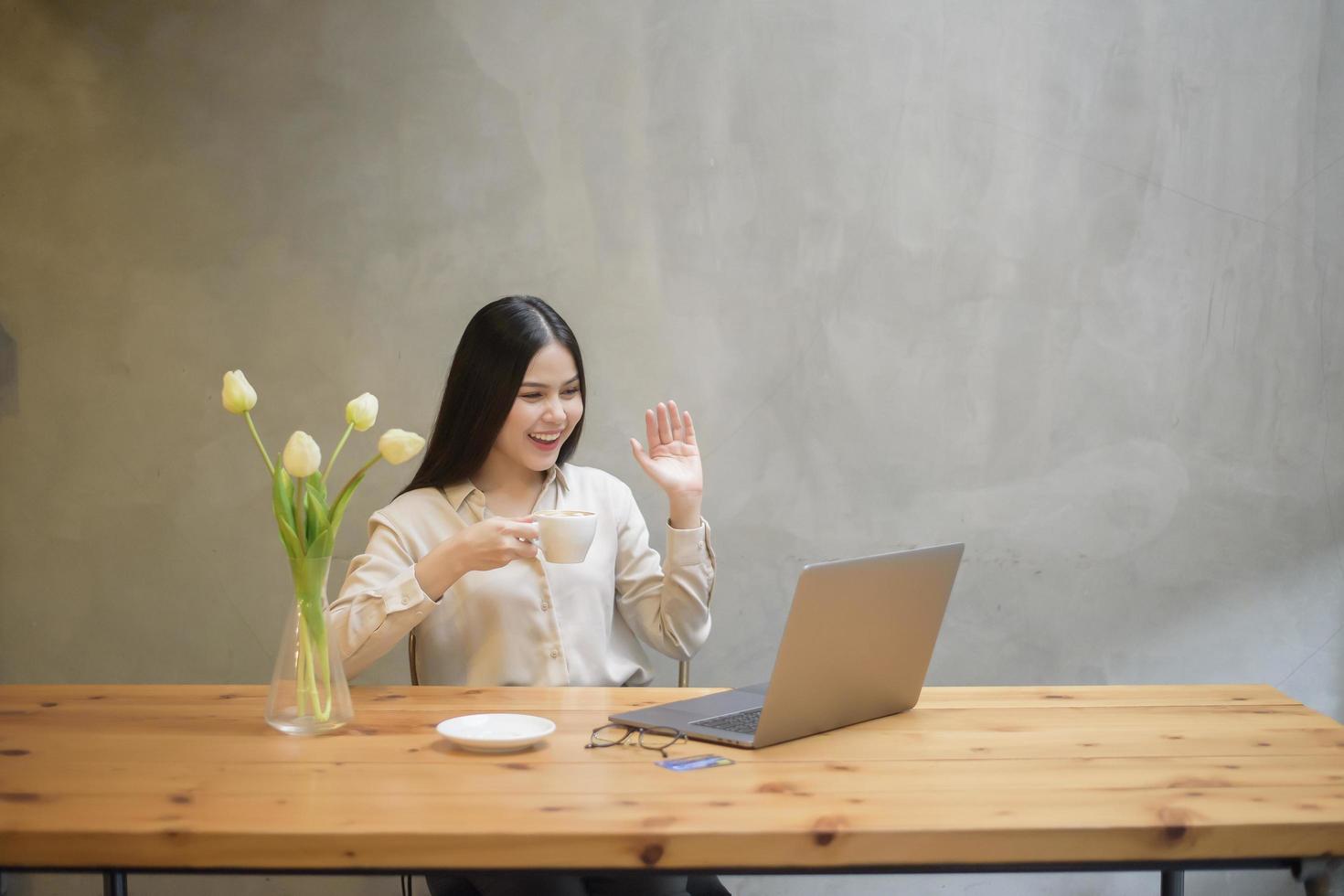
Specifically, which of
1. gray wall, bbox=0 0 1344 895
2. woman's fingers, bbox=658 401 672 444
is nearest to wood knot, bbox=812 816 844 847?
woman's fingers, bbox=658 401 672 444

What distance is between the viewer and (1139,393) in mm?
2721

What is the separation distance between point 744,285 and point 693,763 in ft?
4.91

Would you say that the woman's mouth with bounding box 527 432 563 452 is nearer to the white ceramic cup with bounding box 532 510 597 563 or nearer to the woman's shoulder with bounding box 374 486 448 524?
the woman's shoulder with bounding box 374 486 448 524

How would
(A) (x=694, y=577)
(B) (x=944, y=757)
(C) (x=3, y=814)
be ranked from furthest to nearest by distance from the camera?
1. (A) (x=694, y=577)
2. (B) (x=944, y=757)
3. (C) (x=3, y=814)

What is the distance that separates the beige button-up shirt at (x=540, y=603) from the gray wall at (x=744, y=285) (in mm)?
527

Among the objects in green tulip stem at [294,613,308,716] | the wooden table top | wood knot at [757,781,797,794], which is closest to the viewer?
the wooden table top

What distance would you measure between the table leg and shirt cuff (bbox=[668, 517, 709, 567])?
1108 millimetres

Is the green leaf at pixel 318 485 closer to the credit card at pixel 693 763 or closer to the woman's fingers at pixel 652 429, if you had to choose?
the credit card at pixel 693 763

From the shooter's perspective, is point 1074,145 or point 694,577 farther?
point 1074,145

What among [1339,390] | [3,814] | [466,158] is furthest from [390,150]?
[1339,390]

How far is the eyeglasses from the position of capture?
1.47m

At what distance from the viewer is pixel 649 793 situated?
1279 millimetres

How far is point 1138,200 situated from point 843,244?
692 millimetres

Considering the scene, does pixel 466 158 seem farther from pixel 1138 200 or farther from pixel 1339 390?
pixel 1339 390
